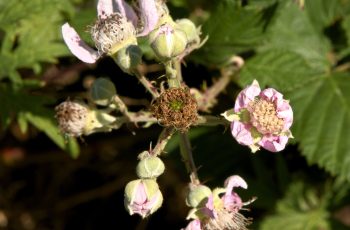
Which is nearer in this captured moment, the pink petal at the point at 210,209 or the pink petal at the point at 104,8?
the pink petal at the point at 210,209

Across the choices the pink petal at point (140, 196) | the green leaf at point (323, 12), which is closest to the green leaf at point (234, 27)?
the green leaf at point (323, 12)

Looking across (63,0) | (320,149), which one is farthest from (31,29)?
(320,149)

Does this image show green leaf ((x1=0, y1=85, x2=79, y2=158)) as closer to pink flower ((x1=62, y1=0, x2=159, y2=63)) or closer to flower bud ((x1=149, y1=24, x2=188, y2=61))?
pink flower ((x1=62, y1=0, x2=159, y2=63))

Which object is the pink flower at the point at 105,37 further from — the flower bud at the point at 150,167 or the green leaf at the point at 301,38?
the green leaf at the point at 301,38

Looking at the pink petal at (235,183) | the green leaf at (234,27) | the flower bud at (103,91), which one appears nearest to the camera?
the pink petal at (235,183)

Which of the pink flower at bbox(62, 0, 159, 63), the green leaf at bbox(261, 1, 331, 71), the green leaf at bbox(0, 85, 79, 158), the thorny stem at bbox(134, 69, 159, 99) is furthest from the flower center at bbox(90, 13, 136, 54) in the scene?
the green leaf at bbox(261, 1, 331, 71)

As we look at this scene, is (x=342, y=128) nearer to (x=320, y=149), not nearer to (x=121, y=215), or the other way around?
(x=320, y=149)

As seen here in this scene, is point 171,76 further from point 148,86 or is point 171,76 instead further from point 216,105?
point 216,105
